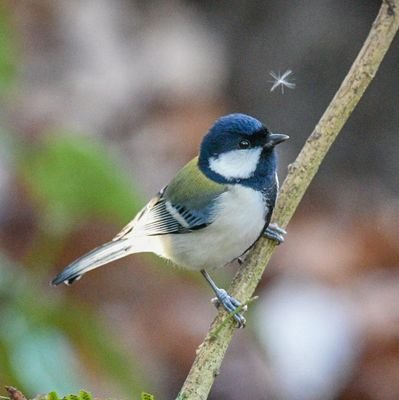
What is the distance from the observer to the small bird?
1805 millimetres

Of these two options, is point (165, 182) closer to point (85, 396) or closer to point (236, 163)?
point (236, 163)

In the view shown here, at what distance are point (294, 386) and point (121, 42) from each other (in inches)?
99.1

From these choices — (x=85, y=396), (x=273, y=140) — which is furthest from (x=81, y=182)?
(x=85, y=396)

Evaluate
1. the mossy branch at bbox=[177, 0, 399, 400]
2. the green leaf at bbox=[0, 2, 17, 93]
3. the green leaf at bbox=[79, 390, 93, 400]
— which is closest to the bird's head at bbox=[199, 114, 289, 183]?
the mossy branch at bbox=[177, 0, 399, 400]

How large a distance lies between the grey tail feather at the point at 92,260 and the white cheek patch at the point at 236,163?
232 mm

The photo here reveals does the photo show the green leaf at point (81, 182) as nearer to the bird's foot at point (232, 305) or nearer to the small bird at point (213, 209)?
the small bird at point (213, 209)

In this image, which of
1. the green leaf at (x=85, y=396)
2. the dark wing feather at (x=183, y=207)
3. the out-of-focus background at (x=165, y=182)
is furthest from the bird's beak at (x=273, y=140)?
the green leaf at (x=85, y=396)

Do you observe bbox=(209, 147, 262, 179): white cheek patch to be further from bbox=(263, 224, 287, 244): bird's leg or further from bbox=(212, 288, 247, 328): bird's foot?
bbox=(212, 288, 247, 328): bird's foot

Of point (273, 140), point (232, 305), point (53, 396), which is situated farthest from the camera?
point (273, 140)

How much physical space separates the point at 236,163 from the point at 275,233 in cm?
23

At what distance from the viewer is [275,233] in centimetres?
167

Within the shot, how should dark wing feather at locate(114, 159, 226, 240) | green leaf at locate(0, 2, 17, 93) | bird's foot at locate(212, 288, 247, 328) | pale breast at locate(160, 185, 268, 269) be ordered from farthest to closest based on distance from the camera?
green leaf at locate(0, 2, 17, 93)
dark wing feather at locate(114, 159, 226, 240)
pale breast at locate(160, 185, 268, 269)
bird's foot at locate(212, 288, 247, 328)

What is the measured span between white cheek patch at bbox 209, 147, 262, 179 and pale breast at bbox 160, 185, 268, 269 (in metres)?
0.03

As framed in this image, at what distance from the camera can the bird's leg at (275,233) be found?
5.45ft
